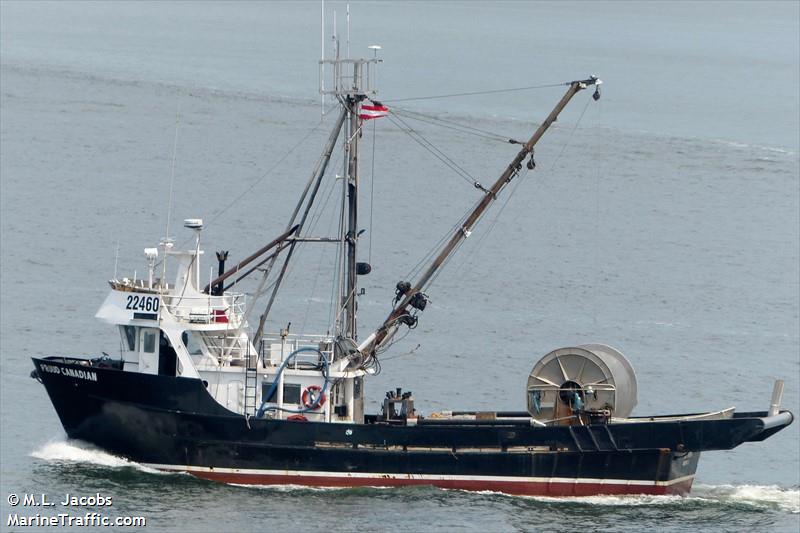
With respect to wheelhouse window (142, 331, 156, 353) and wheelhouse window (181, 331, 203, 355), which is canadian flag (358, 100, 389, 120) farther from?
wheelhouse window (142, 331, 156, 353)

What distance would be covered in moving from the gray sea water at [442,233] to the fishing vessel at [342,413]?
0.72 meters

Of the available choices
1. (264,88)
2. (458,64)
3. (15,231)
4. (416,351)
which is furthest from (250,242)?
(458,64)

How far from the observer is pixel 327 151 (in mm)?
43938

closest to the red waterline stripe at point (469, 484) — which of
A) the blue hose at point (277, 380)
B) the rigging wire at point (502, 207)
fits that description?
the blue hose at point (277, 380)

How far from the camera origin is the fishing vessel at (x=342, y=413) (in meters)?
43.5

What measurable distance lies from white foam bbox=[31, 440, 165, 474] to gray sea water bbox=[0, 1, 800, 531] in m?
0.08

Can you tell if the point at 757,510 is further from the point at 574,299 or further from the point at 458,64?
the point at 458,64

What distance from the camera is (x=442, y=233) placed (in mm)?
79750

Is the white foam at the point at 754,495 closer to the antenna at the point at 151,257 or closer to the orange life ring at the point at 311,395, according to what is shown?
the orange life ring at the point at 311,395

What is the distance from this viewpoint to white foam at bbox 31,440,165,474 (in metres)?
44.7

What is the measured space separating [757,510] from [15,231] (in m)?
42.1

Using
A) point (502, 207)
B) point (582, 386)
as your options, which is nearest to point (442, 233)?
point (502, 207)

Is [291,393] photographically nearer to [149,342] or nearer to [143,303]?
[149,342]

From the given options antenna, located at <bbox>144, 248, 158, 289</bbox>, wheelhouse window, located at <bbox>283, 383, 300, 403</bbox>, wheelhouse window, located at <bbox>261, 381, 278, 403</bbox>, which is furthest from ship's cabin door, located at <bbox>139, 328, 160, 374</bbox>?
wheelhouse window, located at <bbox>283, 383, 300, 403</bbox>
